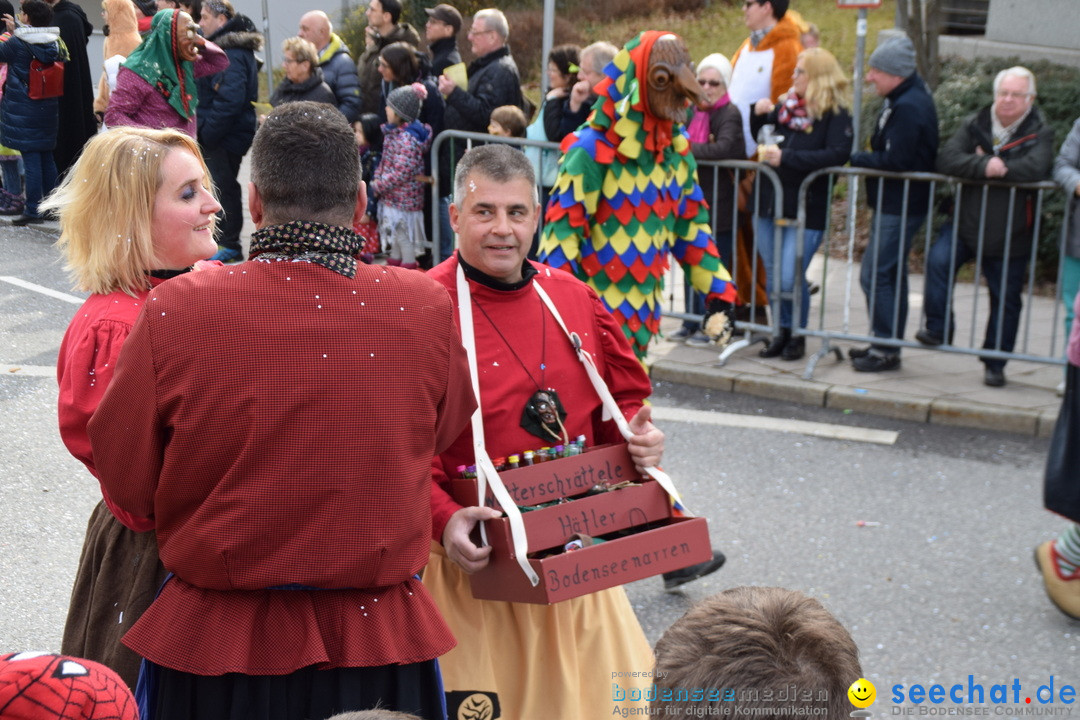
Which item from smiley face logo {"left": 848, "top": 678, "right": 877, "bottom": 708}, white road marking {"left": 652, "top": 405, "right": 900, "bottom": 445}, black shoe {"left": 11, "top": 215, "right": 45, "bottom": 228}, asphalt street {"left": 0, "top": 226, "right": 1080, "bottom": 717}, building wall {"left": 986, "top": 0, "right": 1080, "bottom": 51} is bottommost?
asphalt street {"left": 0, "top": 226, "right": 1080, "bottom": 717}

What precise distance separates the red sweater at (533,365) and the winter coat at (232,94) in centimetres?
711

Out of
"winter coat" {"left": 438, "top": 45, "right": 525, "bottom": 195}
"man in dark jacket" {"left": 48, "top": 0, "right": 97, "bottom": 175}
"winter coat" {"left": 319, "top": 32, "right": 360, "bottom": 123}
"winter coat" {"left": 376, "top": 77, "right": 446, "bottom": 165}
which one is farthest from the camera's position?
"man in dark jacket" {"left": 48, "top": 0, "right": 97, "bottom": 175}

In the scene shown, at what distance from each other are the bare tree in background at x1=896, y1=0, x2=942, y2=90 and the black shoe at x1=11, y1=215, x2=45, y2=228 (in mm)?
8766

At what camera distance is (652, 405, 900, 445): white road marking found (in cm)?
642

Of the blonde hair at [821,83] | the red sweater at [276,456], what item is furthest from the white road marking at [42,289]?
the red sweater at [276,456]

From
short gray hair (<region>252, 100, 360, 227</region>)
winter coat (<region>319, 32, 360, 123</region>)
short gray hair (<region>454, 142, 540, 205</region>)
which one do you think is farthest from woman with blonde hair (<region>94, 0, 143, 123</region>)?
short gray hair (<region>252, 100, 360, 227</region>)

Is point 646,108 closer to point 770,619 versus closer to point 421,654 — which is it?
point 421,654

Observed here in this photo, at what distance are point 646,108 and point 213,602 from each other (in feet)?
9.06

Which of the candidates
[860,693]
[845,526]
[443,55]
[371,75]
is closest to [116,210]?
[860,693]

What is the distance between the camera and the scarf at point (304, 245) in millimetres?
2254

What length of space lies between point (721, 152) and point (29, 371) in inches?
177

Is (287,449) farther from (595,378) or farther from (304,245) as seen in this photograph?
(595,378)

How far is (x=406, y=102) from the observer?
889 centimetres

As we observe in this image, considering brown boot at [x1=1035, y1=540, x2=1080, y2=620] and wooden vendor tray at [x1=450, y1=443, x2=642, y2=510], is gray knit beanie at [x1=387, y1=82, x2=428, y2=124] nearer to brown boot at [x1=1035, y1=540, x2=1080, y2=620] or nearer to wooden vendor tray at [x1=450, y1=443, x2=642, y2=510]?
brown boot at [x1=1035, y1=540, x2=1080, y2=620]
